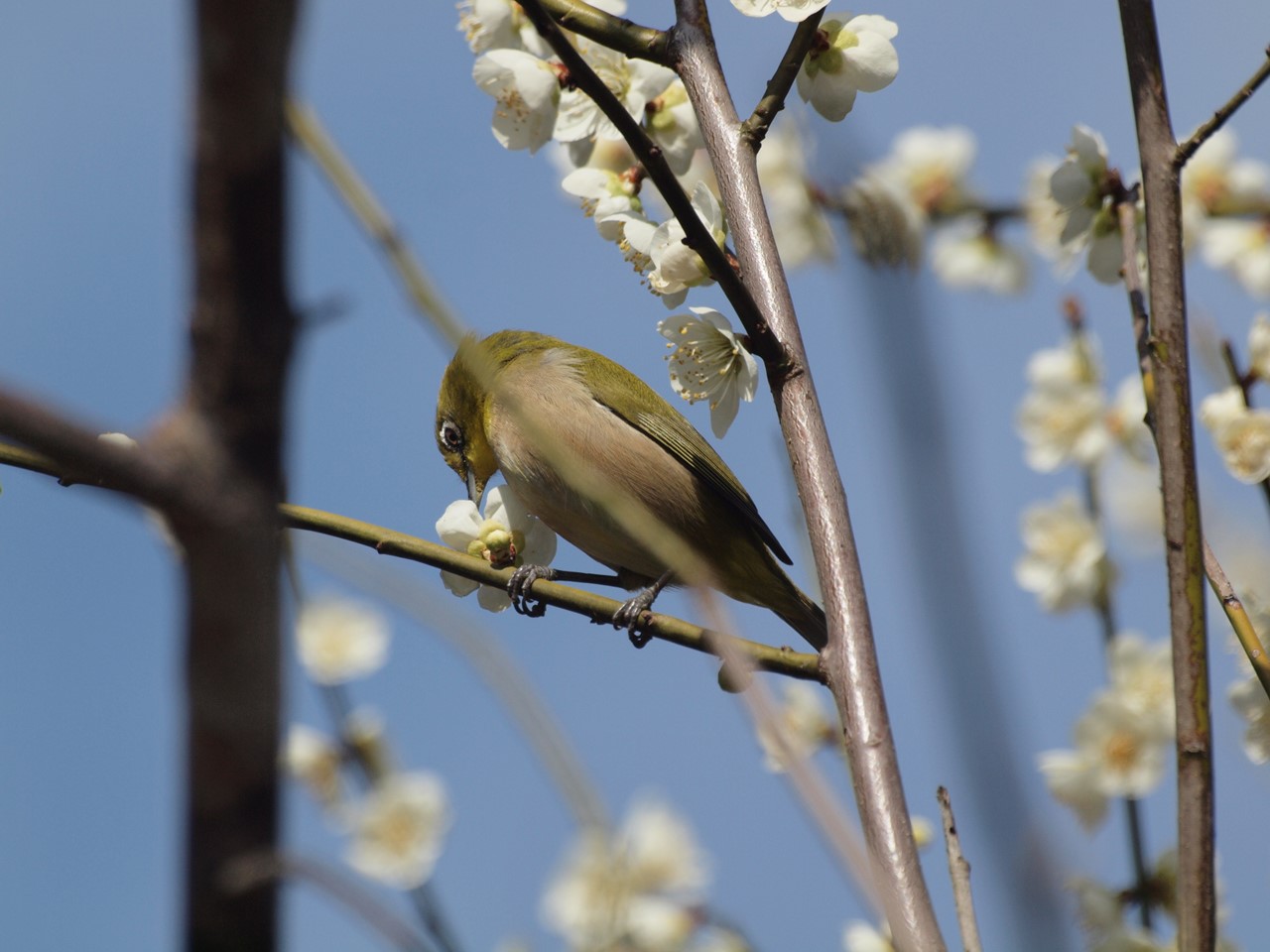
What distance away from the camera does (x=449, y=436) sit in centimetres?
550

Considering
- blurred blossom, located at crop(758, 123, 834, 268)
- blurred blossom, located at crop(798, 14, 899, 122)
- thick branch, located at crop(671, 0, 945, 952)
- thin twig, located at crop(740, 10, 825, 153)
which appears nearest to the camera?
thick branch, located at crop(671, 0, 945, 952)

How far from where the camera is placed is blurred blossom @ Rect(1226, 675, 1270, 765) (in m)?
2.83

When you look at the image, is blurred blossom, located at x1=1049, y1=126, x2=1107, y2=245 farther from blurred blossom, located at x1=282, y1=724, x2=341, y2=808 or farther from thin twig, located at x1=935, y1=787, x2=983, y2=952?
blurred blossom, located at x1=282, y1=724, x2=341, y2=808

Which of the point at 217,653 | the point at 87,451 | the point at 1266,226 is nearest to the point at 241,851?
the point at 217,653

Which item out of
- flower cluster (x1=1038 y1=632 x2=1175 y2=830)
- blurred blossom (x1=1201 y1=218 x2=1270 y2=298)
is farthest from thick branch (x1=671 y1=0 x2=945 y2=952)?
blurred blossom (x1=1201 y1=218 x2=1270 y2=298)

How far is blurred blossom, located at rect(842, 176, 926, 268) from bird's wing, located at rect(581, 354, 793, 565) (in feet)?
8.95

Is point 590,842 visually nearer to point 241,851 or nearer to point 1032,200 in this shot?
point 241,851

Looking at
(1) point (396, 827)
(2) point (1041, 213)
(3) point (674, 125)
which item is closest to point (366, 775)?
(1) point (396, 827)

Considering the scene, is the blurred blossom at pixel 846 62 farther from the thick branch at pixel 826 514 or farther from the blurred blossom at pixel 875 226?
the blurred blossom at pixel 875 226

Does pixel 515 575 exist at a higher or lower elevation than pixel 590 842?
higher

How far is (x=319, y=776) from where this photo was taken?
4.86m

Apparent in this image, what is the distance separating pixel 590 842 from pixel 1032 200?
14.8ft

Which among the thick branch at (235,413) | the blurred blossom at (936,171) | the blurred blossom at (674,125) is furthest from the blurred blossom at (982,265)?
the thick branch at (235,413)

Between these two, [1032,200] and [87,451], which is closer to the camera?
[87,451]
